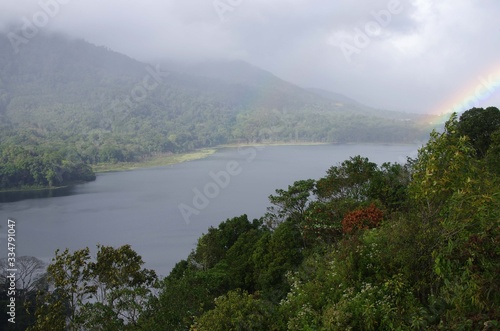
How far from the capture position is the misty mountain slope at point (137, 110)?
84.1 metres

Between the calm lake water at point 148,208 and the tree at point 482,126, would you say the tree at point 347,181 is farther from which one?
the calm lake water at point 148,208

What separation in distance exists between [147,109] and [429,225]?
118 metres

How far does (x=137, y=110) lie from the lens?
115 metres

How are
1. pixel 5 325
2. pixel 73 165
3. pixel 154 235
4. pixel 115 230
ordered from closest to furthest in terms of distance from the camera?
pixel 5 325 → pixel 154 235 → pixel 115 230 → pixel 73 165

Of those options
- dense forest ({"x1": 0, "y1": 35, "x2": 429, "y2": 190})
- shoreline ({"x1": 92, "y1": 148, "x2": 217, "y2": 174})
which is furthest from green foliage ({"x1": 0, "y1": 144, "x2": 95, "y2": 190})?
shoreline ({"x1": 92, "y1": 148, "x2": 217, "y2": 174})

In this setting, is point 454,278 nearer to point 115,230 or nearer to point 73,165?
point 115,230

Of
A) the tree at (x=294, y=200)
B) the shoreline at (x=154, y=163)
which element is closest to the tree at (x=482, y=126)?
the tree at (x=294, y=200)

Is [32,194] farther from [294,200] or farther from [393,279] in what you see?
[393,279]

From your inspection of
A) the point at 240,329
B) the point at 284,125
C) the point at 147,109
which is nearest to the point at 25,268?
→ the point at 240,329

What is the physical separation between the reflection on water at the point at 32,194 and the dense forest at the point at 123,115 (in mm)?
1750

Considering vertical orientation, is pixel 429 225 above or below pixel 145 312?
above

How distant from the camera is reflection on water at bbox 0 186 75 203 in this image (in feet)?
134

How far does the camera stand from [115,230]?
1200 inches

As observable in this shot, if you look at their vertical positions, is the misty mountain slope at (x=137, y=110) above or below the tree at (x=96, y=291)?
above
